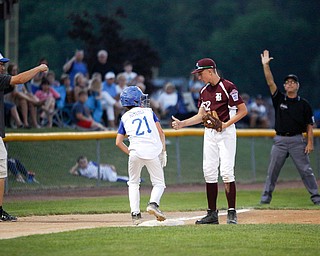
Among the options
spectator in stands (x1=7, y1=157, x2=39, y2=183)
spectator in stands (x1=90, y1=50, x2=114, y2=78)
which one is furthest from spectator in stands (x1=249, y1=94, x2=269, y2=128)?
spectator in stands (x1=7, y1=157, x2=39, y2=183)

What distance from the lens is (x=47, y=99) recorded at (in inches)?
838

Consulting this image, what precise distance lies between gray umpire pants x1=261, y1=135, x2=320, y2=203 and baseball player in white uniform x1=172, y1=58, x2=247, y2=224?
3687mm

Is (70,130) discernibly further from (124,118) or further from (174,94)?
(124,118)

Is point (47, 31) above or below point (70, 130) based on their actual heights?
above

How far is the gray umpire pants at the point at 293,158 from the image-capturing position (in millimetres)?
15547

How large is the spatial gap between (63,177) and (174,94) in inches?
252

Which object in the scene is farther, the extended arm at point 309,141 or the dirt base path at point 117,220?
the extended arm at point 309,141

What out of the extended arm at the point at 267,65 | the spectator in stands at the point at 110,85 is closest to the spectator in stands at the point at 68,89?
the spectator in stands at the point at 110,85

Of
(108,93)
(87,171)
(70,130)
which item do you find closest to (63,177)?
(87,171)

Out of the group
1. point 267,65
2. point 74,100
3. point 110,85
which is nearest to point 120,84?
point 110,85

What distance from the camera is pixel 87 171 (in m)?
19.8

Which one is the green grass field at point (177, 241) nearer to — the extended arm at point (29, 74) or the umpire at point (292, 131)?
the extended arm at point (29, 74)

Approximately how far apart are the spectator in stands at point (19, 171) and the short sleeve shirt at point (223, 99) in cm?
702

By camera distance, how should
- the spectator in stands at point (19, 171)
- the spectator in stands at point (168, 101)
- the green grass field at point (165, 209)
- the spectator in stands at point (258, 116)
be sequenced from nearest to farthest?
1. the green grass field at point (165, 209)
2. the spectator in stands at point (19, 171)
3. the spectator in stands at point (168, 101)
4. the spectator in stands at point (258, 116)
